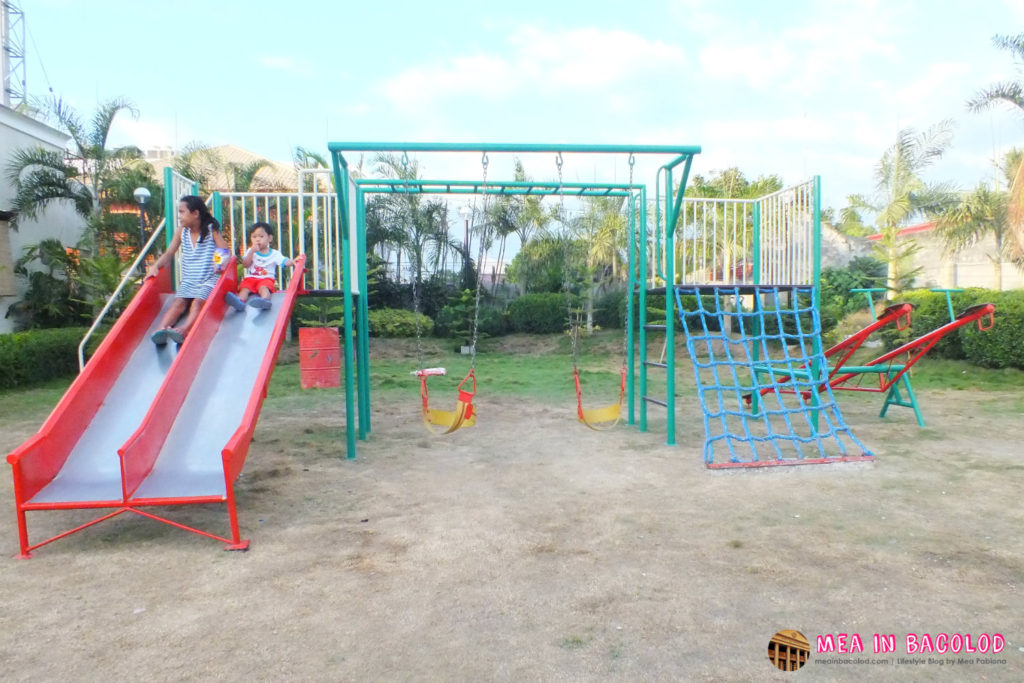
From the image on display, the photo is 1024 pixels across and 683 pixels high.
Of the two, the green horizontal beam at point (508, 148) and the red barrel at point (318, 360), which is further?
the red barrel at point (318, 360)

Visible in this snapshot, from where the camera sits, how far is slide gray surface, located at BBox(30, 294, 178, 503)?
142 inches

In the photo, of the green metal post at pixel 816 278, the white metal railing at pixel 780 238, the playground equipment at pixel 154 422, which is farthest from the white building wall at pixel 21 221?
the green metal post at pixel 816 278

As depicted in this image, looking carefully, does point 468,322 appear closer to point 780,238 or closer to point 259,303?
point 780,238

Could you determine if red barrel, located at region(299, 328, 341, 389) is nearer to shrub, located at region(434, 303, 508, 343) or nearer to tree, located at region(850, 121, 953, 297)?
shrub, located at region(434, 303, 508, 343)

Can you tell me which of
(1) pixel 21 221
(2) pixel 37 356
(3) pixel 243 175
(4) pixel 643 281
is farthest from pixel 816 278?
(1) pixel 21 221

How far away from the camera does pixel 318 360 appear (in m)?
9.95

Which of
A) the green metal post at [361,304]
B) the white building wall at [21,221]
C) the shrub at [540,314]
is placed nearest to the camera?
the green metal post at [361,304]

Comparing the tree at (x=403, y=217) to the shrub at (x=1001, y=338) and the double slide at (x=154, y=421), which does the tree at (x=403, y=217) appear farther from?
the double slide at (x=154, y=421)

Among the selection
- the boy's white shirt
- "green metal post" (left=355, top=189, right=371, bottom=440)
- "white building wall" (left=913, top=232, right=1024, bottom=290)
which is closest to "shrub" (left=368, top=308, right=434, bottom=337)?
"green metal post" (left=355, top=189, right=371, bottom=440)

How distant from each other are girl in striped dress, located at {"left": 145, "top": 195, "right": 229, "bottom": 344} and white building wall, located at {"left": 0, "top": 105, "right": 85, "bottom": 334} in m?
9.84

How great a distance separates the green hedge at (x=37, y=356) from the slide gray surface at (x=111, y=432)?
20.6ft

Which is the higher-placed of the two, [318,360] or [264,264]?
[264,264]

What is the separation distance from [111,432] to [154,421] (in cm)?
37

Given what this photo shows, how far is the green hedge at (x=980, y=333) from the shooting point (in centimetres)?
1034
